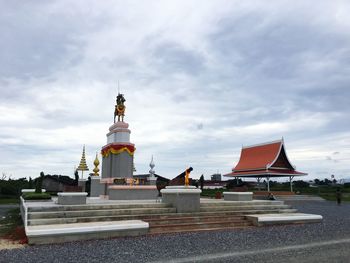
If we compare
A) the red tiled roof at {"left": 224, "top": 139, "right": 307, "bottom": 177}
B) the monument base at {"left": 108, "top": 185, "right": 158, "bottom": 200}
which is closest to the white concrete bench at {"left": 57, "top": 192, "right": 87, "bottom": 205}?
the monument base at {"left": 108, "top": 185, "right": 158, "bottom": 200}

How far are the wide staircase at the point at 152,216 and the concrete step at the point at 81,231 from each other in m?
0.59

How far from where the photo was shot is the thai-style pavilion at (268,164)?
33750 millimetres

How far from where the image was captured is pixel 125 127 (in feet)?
69.6

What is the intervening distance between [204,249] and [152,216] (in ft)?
11.6

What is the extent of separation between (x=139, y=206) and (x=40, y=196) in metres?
7.53

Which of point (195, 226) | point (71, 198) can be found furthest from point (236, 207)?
point (71, 198)

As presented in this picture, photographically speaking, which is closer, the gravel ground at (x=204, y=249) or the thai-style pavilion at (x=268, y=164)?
the gravel ground at (x=204, y=249)

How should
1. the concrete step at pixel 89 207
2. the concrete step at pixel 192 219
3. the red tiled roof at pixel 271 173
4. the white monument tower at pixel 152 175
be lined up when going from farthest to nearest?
the red tiled roof at pixel 271 173, the white monument tower at pixel 152 175, the concrete step at pixel 192 219, the concrete step at pixel 89 207

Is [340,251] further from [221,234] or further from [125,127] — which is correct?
[125,127]

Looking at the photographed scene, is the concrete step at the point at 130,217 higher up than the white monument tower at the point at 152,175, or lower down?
lower down

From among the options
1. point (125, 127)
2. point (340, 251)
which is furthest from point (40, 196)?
point (340, 251)

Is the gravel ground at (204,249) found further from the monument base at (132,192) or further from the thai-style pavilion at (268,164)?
the thai-style pavilion at (268,164)

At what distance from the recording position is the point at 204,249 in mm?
8164

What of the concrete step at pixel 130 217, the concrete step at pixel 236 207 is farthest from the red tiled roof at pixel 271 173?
the concrete step at pixel 130 217
